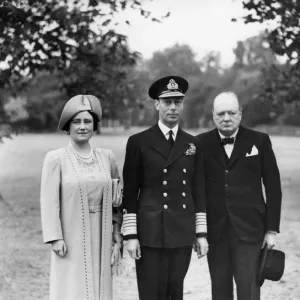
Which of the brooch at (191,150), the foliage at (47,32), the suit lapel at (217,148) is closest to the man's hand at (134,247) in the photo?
the brooch at (191,150)

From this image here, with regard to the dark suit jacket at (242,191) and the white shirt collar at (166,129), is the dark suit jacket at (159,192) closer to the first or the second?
the white shirt collar at (166,129)

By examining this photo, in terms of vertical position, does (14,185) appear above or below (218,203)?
below

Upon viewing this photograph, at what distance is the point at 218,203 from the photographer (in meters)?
3.98

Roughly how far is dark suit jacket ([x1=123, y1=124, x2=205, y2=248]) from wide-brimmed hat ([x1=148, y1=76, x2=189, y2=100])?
1.11 feet

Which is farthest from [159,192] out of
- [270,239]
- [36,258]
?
[36,258]

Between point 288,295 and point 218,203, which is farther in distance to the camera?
point 288,295

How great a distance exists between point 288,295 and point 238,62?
60.2m

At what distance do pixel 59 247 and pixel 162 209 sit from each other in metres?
0.79

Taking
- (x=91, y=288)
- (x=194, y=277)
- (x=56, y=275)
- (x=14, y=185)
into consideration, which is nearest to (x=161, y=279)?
(x=91, y=288)

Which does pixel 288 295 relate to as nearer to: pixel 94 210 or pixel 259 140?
pixel 259 140

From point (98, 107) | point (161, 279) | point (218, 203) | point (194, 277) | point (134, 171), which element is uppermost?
point (98, 107)

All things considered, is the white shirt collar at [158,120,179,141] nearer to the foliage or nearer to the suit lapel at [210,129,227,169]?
the suit lapel at [210,129,227,169]

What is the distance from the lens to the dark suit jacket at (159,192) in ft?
12.2

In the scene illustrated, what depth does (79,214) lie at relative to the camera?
139 inches
